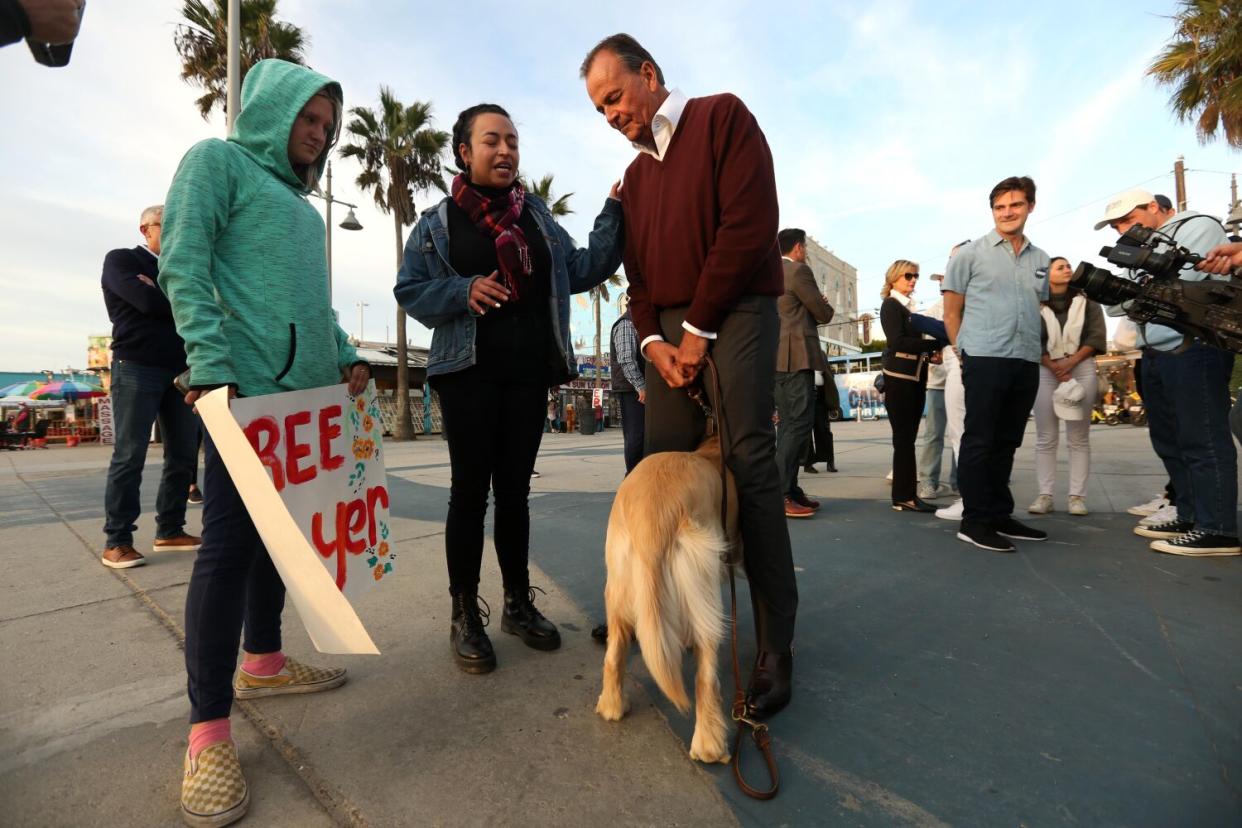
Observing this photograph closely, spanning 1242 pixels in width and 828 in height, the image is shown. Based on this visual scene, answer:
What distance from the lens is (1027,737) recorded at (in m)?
1.60

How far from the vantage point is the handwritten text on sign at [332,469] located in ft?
5.39

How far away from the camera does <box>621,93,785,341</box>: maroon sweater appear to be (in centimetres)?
184

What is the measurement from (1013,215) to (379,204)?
20597 mm

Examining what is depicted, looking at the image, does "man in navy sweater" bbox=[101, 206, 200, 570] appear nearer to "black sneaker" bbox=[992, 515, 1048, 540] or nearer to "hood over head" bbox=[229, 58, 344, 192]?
"hood over head" bbox=[229, 58, 344, 192]

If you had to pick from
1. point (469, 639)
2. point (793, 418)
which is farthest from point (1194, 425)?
point (469, 639)

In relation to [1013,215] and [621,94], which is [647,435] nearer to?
[621,94]

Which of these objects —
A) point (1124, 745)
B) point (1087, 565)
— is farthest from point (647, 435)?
point (1087, 565)

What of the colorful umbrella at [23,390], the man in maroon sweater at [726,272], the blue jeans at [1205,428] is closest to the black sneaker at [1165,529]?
the blue jeans at [1205,428]

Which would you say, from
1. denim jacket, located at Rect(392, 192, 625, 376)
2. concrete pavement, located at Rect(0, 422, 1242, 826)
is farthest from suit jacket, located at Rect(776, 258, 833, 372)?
denim jacket, located at Rect(392, 192, 625, 376)

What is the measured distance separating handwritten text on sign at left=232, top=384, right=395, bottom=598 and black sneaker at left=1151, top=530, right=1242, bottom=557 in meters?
4.22

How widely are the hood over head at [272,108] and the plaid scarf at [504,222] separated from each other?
24.9 inches

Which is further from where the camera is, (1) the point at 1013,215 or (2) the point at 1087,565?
(1) the point at 1013,215

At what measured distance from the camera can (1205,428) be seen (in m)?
3.34

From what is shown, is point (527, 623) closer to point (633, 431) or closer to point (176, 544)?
point (633, 431)
